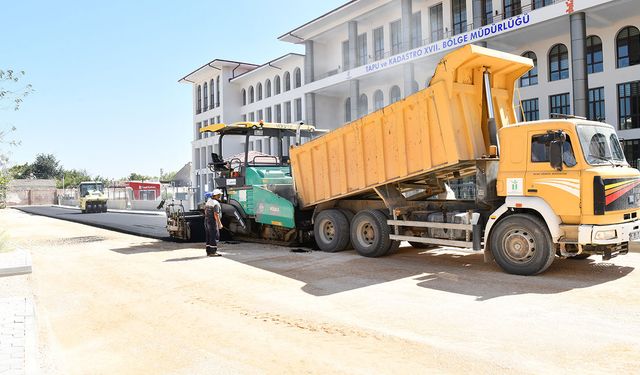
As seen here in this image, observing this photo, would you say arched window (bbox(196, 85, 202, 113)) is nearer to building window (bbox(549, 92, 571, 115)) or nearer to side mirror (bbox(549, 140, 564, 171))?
building window (bbox(549, 92, 571, 115))

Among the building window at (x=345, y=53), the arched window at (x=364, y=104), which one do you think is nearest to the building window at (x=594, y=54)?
the arched window at (x=364, y=104)

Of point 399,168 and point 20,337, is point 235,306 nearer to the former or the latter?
point 20,337

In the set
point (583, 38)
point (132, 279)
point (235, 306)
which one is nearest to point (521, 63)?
point (235, 306)

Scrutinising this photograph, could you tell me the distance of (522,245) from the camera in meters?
7.61

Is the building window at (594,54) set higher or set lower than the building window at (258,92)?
Answer: lower

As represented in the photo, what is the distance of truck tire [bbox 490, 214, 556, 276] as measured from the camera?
24.2 feet

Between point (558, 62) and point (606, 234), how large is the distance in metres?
17.2

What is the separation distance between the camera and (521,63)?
8.66 meters

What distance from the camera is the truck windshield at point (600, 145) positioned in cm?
726

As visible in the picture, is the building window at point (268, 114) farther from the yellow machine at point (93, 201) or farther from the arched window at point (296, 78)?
the yellow machine at point (93, 201)

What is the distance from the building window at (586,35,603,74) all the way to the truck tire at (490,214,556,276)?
1640 centimetres

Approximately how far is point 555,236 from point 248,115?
124ft

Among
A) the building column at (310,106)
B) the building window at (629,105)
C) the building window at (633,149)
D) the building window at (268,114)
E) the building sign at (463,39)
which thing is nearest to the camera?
the building window at (629,105)

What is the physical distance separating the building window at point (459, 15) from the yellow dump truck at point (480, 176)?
16.4 m
